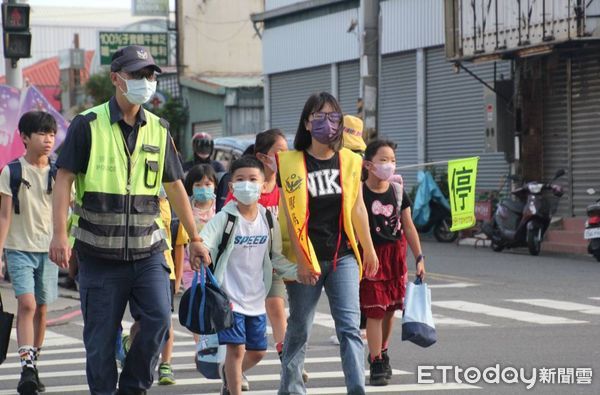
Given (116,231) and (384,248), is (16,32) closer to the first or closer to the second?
(384,248)

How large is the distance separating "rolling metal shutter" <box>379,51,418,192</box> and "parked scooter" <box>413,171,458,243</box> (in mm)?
4525

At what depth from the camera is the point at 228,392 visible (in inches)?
348

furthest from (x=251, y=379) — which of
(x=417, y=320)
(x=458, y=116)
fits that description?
(x=458, y=116)

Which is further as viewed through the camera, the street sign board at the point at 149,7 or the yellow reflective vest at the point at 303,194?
the street sign board at the point at 149,7

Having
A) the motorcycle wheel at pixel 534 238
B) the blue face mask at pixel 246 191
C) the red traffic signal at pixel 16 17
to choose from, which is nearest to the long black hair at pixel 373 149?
the blue face mask at pixel 246 191

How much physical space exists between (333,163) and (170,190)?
3.73 ft

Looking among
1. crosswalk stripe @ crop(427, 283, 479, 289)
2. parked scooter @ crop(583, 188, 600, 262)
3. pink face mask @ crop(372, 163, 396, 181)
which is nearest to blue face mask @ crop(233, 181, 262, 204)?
pink face mask @ crop(372, 163, 396, 181)

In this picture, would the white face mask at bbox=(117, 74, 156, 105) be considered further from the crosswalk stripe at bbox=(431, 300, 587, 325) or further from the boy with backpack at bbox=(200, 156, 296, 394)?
the crosswalk stripe at bbox=(431, 300, 587, 325)

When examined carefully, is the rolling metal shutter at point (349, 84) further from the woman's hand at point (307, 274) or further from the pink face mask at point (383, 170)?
the woman's hand at point (307, 274)

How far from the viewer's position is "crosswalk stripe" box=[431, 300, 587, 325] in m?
13.9

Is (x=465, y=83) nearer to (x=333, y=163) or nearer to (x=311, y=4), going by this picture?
(x=311, y=4)

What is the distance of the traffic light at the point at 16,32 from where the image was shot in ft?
60.1

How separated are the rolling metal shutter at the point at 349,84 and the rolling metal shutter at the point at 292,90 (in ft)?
3.04

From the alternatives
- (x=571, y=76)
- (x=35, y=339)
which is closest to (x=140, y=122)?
(x=35, y=339)
